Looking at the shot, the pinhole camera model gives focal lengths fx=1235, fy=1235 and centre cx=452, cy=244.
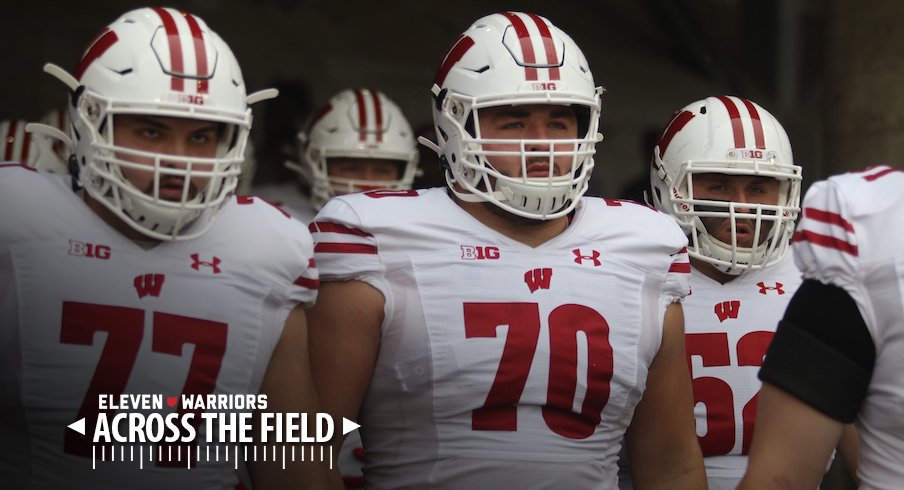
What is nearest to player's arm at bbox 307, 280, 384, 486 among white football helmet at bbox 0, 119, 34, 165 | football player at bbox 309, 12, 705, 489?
football player at bbox 309, 12, 705, 489

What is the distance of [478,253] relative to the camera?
2.63 m

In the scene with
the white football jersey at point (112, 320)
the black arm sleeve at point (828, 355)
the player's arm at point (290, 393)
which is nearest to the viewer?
the black arm sleeve at point (828, 355)

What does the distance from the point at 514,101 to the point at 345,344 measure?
0.65 metres

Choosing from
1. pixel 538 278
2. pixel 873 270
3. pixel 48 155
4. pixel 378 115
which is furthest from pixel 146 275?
pixel 48 155

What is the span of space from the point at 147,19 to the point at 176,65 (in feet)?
0.54

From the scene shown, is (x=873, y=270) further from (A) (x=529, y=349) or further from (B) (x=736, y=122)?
(B) (x=736, y=122)

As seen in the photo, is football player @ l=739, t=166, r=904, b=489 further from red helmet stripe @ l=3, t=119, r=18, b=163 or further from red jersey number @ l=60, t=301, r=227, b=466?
red helmet stripe @ l=3, t=119, r=18, b=163

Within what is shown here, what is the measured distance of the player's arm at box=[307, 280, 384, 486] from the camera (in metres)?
2.50

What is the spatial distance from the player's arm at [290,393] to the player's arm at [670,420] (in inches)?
29.2

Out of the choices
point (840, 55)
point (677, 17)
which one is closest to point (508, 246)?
point (840, 55)

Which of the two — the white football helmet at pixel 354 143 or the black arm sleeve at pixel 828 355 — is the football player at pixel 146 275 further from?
the white football helmet at pixel 354 143

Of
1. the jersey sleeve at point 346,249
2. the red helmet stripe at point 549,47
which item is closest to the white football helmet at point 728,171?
the red helmet stripe at point 549,47

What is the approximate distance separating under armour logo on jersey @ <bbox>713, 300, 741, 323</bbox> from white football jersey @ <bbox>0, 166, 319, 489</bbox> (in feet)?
3.70

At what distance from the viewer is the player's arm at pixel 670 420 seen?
2701 millimetres
